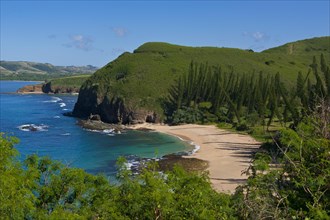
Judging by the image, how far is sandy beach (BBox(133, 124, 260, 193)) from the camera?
46.9 metres

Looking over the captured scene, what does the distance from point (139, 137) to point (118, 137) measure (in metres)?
4.01

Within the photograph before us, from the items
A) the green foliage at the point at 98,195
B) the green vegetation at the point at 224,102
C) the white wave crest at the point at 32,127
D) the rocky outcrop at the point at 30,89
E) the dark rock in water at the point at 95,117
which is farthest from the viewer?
the rocky outcrop at the point at 30,89

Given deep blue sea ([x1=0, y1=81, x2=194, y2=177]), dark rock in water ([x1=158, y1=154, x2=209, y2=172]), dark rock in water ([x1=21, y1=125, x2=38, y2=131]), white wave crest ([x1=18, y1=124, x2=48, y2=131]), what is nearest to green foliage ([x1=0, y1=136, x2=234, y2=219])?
deep blue sea ([x1=0, y1=81, x2=194, y2=177])

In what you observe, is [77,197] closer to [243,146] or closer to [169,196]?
[169,196]

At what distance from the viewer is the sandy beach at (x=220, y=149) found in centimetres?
4688

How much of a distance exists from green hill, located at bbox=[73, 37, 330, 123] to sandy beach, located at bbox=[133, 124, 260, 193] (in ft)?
31.2

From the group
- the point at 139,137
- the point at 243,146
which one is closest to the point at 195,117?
the point at 139,137

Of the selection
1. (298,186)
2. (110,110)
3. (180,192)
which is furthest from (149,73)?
(298,186)

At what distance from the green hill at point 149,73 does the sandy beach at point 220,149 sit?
9508 millimetres

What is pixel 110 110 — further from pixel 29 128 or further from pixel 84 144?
pixel 84 144

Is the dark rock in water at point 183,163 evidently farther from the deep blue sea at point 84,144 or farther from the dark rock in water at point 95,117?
the dark rock in water at point 95,117

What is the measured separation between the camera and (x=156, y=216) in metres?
14.9

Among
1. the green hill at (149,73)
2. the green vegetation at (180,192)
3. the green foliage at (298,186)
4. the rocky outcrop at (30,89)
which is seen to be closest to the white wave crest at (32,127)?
the green hill at (149,73)

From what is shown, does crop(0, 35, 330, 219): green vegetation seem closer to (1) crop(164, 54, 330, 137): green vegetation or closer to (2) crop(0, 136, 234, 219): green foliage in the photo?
(2) crop(0, 136, 234, 219): green foliage
